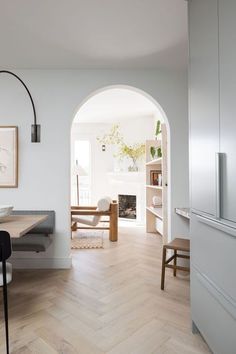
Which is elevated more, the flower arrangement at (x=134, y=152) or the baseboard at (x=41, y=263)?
the flower arrangement at (x=134, y=152)

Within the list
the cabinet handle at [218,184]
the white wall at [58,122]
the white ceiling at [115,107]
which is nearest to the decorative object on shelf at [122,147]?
the white ceiling at [115,107]

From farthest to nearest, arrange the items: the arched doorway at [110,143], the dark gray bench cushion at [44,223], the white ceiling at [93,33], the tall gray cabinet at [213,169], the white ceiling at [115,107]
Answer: the arched doorway at [110,143] < the white ceiling at [115,107] < the dark gray bench cushion at [44,223] < the white ceiling at [93,33] < the tall gray cabinet at [213,169]

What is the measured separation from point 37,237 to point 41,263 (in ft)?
1.68

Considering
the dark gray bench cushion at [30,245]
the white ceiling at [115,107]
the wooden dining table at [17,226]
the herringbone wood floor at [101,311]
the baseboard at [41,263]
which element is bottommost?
the herringbone wood floor at [101,311]

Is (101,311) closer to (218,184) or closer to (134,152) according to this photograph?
(218,184)

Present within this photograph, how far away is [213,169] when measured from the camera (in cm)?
142

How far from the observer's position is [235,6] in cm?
118

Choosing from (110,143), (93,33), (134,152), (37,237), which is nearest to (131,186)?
(134,152)

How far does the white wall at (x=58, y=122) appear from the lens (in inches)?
123

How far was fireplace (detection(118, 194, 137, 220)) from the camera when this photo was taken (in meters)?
6.21

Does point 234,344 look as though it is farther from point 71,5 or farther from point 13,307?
point 71,5

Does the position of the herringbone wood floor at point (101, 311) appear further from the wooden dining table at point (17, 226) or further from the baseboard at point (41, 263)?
the wooden dining table at point (17, 226)

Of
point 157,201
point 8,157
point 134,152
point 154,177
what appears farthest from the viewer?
point 134,152

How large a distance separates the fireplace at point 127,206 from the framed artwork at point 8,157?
141 inches
